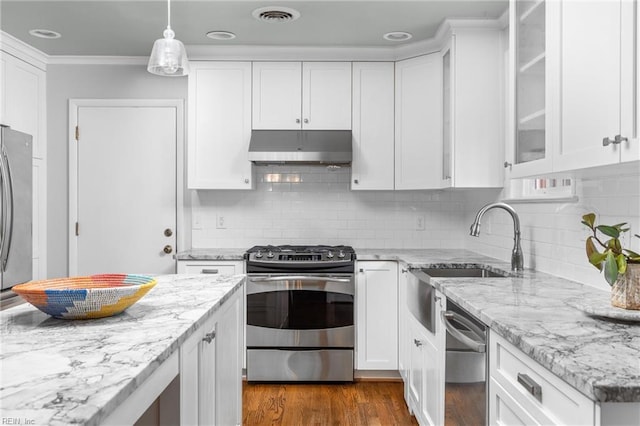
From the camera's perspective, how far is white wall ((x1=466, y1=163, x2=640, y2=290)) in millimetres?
2000

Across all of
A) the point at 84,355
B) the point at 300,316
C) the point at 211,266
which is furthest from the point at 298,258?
A: the point at 84,355

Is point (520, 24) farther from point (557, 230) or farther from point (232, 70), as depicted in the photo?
point (232, 70)

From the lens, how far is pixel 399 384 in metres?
3.70

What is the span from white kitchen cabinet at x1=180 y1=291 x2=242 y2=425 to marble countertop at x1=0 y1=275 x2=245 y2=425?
12 cm

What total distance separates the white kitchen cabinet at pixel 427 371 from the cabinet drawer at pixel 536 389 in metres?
0.71

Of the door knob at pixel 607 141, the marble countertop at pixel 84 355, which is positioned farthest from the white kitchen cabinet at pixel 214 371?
the door knob at pixel 607 141

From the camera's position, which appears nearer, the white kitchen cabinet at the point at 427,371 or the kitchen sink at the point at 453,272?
the white kitchen cabinet at the point at 427,371

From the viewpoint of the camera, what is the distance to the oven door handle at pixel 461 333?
173 centimetres

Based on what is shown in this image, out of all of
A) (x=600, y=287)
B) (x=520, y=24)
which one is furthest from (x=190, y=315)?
(x=520, y=24)

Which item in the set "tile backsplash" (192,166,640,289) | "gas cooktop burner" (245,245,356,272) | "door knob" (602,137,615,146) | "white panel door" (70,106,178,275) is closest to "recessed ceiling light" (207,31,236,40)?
"white panel door" (70,106,178,275)

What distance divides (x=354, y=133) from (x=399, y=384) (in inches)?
74.2

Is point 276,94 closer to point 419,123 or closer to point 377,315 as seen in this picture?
point 419,123

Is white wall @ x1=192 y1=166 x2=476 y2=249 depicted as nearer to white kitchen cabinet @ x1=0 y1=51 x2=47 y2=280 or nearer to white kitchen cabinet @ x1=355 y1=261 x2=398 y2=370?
white kitchen cabinet @ x1=355 y1=261 x2=398 y2=370

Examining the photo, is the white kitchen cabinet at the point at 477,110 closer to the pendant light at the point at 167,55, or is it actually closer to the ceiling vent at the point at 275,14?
the ceiling vent at the point at 275,14
